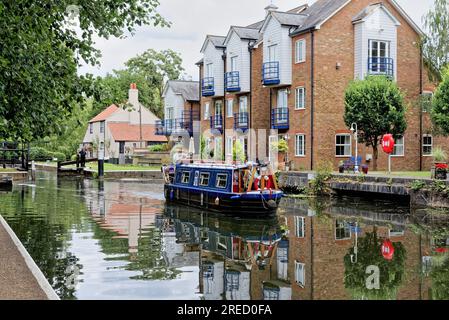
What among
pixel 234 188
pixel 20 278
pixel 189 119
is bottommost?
pixel 20 278

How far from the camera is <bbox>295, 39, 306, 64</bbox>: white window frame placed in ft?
128

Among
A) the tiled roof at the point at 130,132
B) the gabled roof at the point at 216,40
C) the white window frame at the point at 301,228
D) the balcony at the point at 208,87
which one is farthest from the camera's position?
the tiled roof at the point at 130,132

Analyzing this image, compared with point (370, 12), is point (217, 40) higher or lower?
higher

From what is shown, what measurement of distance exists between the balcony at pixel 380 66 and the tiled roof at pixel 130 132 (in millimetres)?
39556

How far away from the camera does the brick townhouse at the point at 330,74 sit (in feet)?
125

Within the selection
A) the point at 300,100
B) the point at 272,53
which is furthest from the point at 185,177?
the point at 272,53

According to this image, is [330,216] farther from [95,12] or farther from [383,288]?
[95,12]

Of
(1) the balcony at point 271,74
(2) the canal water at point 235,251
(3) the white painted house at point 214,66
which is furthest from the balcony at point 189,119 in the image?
(2) the canal water at point 235,251

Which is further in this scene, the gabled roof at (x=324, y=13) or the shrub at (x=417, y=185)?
the gabled roof at (x=324, y=13)

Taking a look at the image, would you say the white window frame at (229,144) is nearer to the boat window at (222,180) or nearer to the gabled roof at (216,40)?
the gabled roof at (216,40)

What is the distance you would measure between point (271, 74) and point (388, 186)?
1557 cm

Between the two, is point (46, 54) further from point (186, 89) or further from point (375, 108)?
point (186, 89)

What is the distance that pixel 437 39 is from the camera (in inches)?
1606
